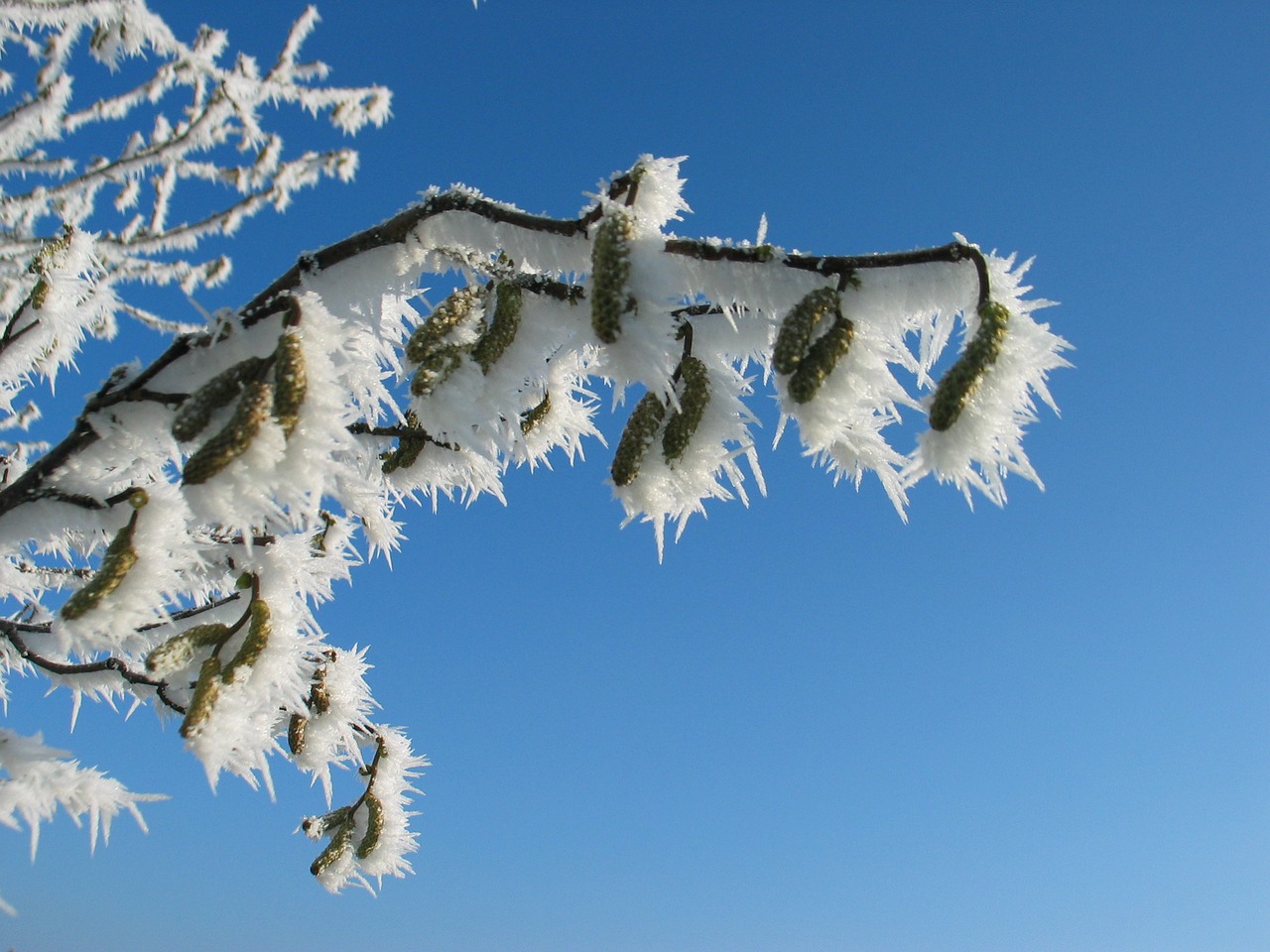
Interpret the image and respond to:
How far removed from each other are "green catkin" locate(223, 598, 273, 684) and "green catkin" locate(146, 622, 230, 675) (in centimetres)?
10

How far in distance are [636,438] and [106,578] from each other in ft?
3.53

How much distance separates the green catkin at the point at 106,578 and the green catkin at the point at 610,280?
1.04m

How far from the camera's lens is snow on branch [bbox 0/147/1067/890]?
1.50m

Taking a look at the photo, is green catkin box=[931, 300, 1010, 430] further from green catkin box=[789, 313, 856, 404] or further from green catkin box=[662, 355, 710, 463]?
green catkin box=[662, 355, 710, 463]

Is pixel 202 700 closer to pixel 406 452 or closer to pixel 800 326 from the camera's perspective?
pixel 406 452

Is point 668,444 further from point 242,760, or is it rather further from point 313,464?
point 242,760

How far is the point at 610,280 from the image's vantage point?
1.59 m

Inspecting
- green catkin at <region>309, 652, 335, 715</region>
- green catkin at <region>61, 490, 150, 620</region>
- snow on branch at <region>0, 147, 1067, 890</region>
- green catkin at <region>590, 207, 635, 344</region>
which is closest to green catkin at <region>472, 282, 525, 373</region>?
snow on branch at <region>0, 147, 1067, 890</region>

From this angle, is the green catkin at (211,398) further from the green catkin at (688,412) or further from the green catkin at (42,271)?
the green catkin at (42,271)

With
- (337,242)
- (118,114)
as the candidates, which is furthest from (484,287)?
(118,114)

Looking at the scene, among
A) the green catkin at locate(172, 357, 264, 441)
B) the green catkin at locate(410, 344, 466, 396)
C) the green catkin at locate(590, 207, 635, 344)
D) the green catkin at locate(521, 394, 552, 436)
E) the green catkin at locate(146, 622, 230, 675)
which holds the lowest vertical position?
the green catkin at locate(146, 622, 230, 675)

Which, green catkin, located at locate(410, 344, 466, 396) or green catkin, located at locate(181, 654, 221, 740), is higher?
green catkin, located at locate(410, 344, 466, 396)

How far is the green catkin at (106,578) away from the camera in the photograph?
168 cm

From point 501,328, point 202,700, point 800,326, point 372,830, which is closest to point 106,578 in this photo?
point 202,700
